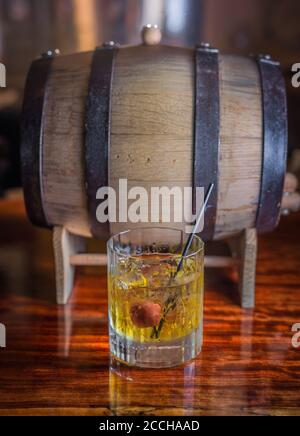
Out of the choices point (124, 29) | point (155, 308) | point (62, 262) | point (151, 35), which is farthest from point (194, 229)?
point (124, 29)

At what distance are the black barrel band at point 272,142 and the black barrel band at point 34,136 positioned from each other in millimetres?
377

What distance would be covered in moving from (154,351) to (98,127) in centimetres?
37

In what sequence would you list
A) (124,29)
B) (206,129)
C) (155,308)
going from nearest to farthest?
(155,308), (206,129), (124,29)

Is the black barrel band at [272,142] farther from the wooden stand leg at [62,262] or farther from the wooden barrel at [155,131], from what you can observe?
the wooden stand leg at [62,262]

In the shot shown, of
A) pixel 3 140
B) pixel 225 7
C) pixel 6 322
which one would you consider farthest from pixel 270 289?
pixel 3 140

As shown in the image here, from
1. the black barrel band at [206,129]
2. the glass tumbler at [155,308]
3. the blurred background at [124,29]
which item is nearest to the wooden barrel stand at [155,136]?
the black barrel band at [206,129]

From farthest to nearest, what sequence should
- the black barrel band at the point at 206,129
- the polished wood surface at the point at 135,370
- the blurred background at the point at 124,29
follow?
1. the blurred background at the point at 124,29
2. the black barrel band at the point at 206,129
3. the polished wood surface at the point at 135,370

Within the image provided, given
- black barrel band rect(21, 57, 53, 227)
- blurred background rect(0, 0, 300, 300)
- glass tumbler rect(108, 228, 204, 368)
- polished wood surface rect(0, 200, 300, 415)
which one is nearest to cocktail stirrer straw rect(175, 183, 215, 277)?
glass tumbler rect(108, 228, 204, 368)

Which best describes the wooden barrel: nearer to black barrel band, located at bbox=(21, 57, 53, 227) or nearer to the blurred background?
black barrel band, located at bbox=(21, 57, 53, 227)

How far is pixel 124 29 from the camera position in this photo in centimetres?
210

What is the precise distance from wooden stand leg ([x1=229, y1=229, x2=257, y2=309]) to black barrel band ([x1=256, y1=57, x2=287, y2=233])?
4 centimetres

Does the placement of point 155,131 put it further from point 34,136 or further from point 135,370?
point 135,370

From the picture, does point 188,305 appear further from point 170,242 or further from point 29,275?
point 29,275

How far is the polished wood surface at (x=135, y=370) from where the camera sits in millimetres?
834
